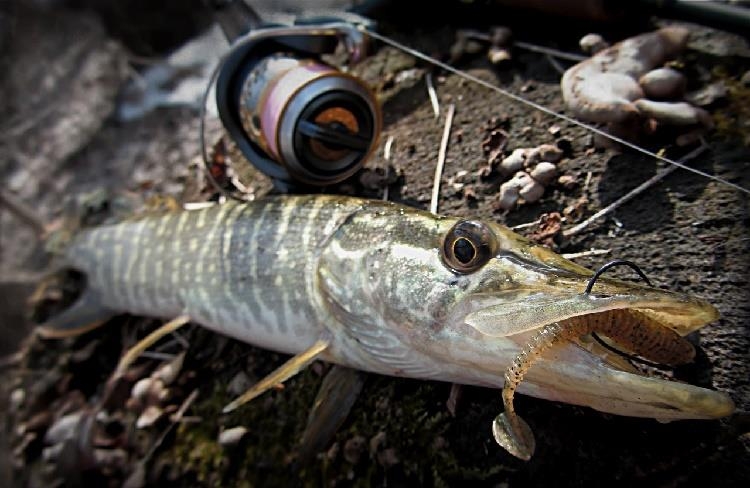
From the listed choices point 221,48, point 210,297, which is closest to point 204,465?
point 210,297

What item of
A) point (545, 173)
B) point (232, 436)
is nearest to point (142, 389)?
point (232, 436)

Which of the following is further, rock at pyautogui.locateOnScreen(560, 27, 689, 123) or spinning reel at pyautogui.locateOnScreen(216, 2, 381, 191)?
spinning reel at pyautogui.locateOnScreen(216, 2, 381, 191)

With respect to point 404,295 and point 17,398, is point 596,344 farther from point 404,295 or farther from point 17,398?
point 17,398

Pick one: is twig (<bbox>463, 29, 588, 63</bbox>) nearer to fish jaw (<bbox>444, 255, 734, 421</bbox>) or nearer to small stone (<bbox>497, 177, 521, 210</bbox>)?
small stone (<bbox>497, 177, 521, 210</bbox>)

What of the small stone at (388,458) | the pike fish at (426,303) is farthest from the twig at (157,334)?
the small stone at (388,458)

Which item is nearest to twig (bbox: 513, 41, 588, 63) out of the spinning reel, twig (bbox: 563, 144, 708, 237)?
twig (bbox: 563, 144, 708, 237)

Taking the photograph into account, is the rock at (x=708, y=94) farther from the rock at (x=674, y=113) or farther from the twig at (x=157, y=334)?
the twig at (x=157, y=334)
